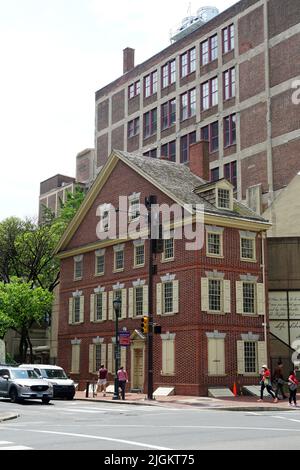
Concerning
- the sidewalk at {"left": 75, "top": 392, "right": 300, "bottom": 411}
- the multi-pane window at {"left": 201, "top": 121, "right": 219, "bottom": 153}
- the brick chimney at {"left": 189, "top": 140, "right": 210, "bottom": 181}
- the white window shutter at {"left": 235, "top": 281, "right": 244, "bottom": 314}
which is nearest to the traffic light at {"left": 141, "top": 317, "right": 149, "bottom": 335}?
the sidewalk at {"left": 75, "top": 392, "right": 300, "bottom": 411}

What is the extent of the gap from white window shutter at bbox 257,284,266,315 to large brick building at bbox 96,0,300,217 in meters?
17.5

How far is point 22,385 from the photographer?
2878cm

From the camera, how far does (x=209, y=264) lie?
3531cm

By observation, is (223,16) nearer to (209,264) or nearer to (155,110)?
(155,110)

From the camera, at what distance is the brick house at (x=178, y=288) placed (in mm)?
34844

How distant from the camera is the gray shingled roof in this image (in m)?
37.2

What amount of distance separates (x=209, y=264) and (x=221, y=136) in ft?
87.2

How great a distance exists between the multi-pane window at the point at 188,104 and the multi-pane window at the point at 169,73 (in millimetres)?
2733

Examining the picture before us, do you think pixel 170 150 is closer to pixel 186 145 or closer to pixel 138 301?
pixel 186 145

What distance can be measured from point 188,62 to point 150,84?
6.42 metres

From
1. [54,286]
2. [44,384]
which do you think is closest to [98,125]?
[54,286]

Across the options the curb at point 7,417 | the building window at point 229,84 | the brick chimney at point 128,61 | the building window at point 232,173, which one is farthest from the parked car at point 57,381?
the brick chimney at point 128,61

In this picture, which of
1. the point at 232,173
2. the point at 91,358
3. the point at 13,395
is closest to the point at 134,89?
the point at 232,173

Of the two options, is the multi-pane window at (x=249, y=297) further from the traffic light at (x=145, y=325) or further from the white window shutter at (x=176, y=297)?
the traffic light at (x=145, y=325)
